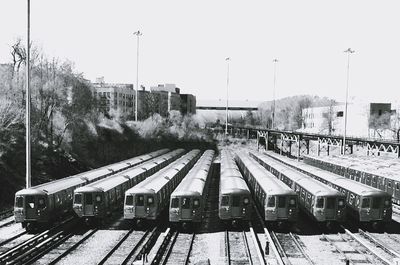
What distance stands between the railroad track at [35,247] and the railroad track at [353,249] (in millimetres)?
15614

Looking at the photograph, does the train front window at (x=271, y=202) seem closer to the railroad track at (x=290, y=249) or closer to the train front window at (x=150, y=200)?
the railroad track at (x=290, y=249)

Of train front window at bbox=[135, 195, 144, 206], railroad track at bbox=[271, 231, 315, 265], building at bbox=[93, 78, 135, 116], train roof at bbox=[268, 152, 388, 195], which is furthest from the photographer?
building at bbox=[93, 78, 135, 116]

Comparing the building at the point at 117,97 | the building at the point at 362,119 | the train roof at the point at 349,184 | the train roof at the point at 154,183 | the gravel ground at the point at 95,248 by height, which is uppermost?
the building at the point at 117,97

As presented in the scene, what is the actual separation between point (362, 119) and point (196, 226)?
9010cm

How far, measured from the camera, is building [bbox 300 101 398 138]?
331 ft

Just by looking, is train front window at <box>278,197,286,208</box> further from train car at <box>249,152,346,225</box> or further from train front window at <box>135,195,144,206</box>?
train front window at <box>135,195,144,206</box>

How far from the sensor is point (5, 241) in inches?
944

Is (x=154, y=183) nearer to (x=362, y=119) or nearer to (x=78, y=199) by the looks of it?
(x=78, y=199)

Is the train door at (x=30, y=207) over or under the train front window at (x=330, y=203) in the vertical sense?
under

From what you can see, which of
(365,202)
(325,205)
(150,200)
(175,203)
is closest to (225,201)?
(175,203)

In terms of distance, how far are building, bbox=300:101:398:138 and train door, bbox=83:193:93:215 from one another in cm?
7762

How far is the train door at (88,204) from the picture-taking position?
1054 inches

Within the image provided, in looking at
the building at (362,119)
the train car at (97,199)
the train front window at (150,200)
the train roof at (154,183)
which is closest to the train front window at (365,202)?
the train roof at (154,183)

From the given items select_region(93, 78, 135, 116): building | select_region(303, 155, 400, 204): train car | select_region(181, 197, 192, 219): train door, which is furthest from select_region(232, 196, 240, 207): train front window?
select_region(93, 78, 135, 116): building
